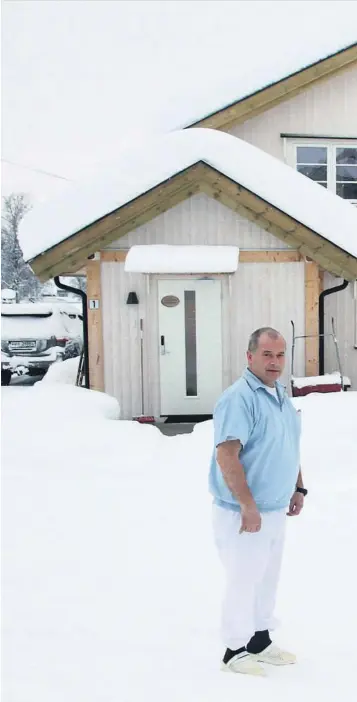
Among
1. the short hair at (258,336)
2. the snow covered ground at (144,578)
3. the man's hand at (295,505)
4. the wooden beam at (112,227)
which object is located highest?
the wooden beam at (112,227)

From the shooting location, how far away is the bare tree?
3644 cm

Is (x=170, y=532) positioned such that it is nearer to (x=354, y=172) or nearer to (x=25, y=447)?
(x=25, y=447)

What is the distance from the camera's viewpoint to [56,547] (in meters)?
3.99

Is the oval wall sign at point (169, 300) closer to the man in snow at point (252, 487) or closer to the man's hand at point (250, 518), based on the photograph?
the man in snow at point (252, 487)

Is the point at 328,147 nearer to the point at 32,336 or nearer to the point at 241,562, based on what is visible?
the point at 32,336

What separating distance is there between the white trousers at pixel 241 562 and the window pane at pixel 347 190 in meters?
9.89

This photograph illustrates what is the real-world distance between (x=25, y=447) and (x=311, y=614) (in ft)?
14.1

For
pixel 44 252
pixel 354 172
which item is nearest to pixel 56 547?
pixel 44 252

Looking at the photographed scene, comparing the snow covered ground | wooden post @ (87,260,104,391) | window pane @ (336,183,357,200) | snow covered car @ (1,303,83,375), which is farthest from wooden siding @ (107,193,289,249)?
snow covered car @ (1,303,83,375)

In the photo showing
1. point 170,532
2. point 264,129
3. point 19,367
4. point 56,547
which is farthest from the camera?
point 19,367

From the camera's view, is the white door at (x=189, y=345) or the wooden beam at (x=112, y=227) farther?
the white door at (x=189, y=345)

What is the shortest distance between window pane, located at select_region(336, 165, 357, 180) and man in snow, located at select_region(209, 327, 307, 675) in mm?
9729

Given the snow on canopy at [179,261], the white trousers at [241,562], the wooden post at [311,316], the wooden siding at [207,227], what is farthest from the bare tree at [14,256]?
the white trousers at [241,562]

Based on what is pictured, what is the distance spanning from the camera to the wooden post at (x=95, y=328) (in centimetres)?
863
